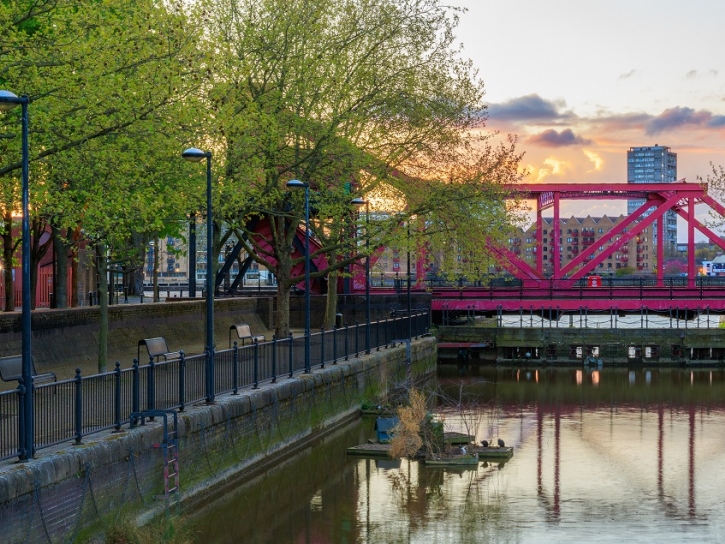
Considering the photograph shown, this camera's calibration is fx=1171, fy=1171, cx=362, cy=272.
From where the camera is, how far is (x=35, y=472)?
1576cm

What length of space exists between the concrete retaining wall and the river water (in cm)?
59

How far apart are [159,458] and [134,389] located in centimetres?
128

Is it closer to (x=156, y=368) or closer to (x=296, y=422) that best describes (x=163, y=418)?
(x=156, y=368)

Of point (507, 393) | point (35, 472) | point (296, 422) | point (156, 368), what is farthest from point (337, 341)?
point (35, 472)

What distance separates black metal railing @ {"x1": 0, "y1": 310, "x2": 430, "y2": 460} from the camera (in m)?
17.4

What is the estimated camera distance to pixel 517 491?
2430cm

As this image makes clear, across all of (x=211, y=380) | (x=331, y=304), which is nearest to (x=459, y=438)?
(x=211, y=380)

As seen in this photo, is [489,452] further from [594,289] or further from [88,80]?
[594,289]

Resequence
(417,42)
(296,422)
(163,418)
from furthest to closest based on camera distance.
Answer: (417,42) < (296,422) < (163,418)

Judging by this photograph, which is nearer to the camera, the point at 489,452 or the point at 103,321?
the point at 489,452

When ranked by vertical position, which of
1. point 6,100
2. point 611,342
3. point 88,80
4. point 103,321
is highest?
point 88,80

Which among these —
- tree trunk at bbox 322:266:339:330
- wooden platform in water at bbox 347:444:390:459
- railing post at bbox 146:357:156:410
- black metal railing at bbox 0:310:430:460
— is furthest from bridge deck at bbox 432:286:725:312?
railing post at bbox 146:357:156:410

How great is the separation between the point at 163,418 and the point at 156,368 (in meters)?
1.50

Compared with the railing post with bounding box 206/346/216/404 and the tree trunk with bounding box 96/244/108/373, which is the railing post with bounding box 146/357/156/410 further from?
the tree trunk with bounding box 96/244/108/373
